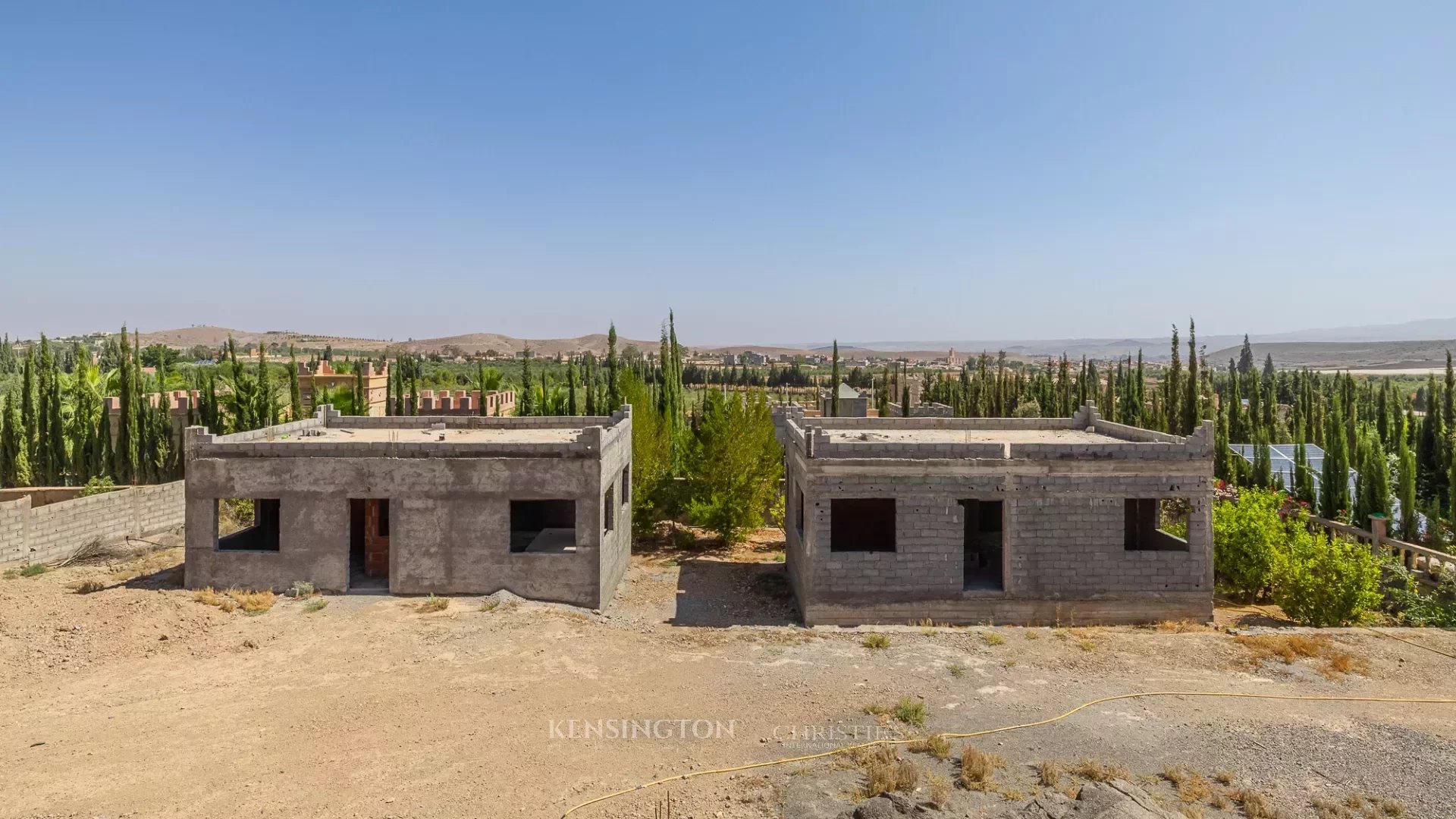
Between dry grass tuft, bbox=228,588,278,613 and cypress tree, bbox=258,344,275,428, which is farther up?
cypress tree, bbox=258,344,275,428

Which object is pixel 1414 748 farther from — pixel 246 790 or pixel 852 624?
pixel 246 790

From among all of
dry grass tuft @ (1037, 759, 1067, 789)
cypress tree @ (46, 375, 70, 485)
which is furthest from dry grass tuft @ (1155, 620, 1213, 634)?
cypress tree @ (46, 375, 70, 485)

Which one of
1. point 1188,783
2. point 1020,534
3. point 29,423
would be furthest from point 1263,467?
point 29,423

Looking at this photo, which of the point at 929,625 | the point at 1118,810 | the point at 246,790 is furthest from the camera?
the point at 929,625

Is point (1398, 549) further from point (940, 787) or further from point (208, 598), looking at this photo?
point (208, 598)

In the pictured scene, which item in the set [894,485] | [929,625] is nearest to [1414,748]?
[929,625]

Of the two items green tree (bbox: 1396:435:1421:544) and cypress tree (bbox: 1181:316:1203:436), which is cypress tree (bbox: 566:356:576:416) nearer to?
cypress tree (bbox: 1181:316:1203:436)
